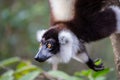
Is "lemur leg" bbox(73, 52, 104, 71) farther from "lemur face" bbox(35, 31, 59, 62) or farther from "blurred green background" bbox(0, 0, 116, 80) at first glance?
"blurred green background" bbox(0, 0, 116, 80)

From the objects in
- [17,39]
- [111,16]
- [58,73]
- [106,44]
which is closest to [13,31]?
[17,39]

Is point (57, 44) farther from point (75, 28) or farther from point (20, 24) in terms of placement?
point (20, 24)

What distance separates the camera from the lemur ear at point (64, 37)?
6.64 feet

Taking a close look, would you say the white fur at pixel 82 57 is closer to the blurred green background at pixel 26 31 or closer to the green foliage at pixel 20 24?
the blurred green background at pixel 26 31

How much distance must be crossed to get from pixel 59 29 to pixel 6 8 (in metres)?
3.11

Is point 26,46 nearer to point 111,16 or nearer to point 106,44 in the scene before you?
point 106,44

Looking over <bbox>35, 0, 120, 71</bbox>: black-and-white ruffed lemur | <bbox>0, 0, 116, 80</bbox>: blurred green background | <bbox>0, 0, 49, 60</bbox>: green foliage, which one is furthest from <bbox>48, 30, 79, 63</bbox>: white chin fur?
<bbox>0, 0, 49, 60</bbox>: green foliage

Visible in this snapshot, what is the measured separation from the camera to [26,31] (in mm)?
5133

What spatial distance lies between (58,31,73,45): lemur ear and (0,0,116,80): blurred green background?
265 centimetres

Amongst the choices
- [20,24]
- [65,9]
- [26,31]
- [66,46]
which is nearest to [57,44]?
[66,46]

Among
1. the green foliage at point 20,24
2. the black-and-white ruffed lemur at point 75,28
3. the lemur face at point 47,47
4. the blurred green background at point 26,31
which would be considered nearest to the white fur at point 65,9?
the black-and-white ruffed lemur at point 75,28

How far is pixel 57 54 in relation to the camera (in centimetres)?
208

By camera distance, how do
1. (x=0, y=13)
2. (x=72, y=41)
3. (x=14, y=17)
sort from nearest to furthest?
(x=72, y=41) < (x=14, y=17) < (x=0, y=13)

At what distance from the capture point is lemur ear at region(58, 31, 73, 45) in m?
2.02
